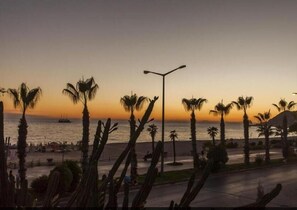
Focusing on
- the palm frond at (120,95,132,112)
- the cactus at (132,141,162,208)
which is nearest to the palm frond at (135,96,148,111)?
the palm frond at (120,95,132,112)

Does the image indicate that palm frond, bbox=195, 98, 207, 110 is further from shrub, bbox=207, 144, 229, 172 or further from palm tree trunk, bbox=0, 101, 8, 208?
palm tree trunk, bbox=0, 101, 8, 208

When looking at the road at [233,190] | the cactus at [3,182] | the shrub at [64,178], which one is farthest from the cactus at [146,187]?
the shrub at [64,178]

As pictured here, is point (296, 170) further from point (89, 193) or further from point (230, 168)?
point (89, 193)

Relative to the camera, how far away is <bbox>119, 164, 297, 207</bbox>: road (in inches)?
770

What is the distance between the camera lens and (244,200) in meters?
20.2

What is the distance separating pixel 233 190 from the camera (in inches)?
915

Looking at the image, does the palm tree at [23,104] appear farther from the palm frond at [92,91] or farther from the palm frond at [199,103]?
the palm frond at [199,103]

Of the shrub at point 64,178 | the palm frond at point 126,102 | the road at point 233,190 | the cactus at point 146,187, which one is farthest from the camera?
the palm frond at point 126,102

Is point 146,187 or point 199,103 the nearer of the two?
point 146,187

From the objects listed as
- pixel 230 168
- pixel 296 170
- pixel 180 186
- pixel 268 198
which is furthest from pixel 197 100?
pixel 268 198

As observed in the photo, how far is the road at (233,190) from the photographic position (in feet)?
64.1

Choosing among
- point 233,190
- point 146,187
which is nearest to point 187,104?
point 233,190

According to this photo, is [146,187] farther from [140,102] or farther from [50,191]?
[140,102]

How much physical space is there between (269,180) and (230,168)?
5.73 meters
